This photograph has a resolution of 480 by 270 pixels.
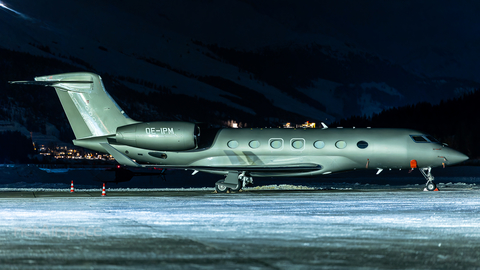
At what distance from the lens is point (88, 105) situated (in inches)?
1057

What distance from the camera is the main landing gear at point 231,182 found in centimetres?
2533

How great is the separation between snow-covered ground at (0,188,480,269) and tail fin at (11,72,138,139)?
10.4m

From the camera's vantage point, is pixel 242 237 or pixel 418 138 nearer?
pixel 242 237

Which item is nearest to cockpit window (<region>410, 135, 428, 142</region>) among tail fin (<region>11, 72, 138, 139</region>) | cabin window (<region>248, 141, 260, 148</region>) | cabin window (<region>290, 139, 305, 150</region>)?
cabin window (<region>290, 139, 305, 150</region>)

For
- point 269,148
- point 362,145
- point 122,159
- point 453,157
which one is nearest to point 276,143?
point 269,148

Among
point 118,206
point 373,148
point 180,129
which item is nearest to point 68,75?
point 180,129

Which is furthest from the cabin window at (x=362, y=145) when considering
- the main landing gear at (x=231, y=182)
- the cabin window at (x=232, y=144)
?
the cabin window at (x=232, y=144)

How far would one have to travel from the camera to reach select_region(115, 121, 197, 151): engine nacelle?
25.3 m

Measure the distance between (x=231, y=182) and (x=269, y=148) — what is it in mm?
2310

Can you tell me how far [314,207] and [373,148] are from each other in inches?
382

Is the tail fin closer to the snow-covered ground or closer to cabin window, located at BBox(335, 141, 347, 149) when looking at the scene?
cabin window, located at BBox(335, 141, 347, 149)

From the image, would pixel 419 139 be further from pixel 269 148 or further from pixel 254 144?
pixel 254 144

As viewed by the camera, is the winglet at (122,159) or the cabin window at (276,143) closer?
the winglet at (122,159)

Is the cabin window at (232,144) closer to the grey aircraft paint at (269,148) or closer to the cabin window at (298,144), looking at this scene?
the grey aircraft paint at (269,148)
